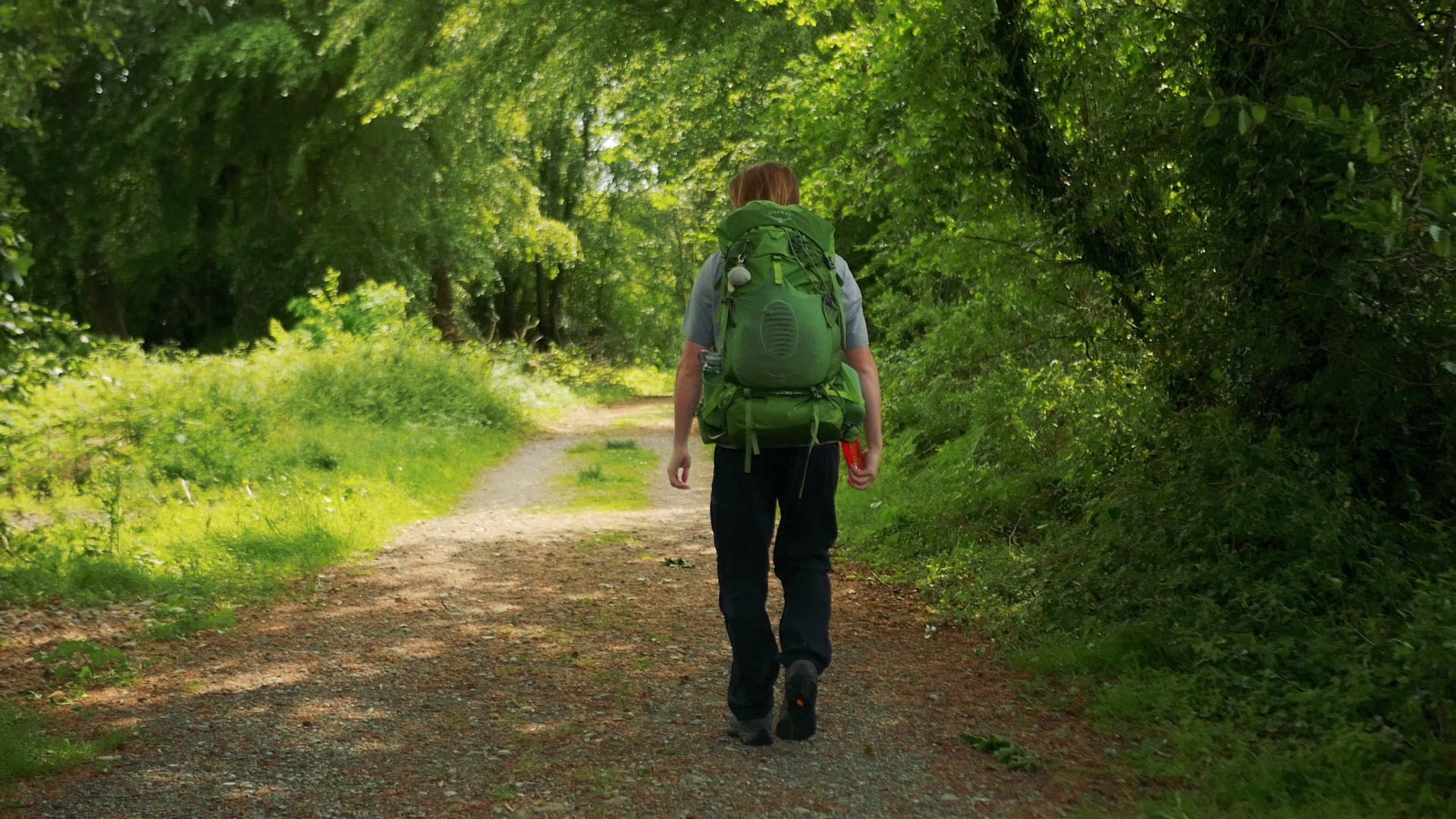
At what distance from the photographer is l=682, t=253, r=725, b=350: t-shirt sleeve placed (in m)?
4.19

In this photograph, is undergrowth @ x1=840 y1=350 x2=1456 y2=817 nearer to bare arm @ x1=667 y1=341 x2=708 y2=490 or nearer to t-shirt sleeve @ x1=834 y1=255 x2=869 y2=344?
t-shirt sleeve @ x1=834 y1=255 x2=869 y2=344

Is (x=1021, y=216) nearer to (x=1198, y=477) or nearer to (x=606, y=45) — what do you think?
(x=1198, y=477)

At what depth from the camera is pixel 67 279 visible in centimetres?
2669

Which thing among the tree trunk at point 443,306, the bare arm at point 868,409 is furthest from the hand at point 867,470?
the tree trunk at point 443,306

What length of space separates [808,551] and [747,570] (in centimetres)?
23

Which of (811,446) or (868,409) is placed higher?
(868,409)

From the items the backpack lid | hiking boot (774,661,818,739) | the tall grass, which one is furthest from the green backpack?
the tall grass

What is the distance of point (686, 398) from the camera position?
4.28 metres

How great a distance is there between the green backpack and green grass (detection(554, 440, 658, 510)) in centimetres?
702

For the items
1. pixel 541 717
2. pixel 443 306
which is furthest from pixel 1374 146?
pixel 443 306

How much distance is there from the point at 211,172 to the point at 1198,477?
22229 mm

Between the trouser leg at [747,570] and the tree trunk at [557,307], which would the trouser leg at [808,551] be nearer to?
the trouser leg at [747,570]

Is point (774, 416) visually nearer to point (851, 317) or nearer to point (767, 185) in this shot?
point (851, 317)

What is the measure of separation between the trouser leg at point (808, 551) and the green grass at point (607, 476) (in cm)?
675
